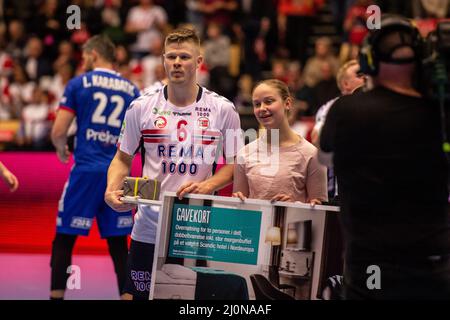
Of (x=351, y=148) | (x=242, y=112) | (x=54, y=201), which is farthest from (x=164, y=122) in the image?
(x=242, y=112)

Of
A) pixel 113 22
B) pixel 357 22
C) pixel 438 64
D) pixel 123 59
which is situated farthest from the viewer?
pixel 113 22

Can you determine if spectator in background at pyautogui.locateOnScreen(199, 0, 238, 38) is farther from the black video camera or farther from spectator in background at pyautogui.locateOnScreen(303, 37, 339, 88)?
the black video camera

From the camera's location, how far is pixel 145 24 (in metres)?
16.1

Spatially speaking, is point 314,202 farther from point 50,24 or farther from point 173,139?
point 50,24

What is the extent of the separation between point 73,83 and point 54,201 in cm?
390

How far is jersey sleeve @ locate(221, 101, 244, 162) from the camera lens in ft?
18.8

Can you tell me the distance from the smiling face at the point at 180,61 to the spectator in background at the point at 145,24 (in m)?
10.4

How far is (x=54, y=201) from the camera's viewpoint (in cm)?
1128

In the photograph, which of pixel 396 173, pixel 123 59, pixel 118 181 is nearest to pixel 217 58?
pixel 123 59

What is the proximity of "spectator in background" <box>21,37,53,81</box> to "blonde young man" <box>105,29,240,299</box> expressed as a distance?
34.2 feet

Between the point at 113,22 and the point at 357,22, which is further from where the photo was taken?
the point at 113,22

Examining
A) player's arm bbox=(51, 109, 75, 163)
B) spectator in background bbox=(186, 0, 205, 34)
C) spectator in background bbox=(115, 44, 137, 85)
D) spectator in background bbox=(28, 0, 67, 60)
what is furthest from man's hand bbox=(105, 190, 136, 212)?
spectator in background bbox=(28, 0, 67, 60)

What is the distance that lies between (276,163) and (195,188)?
64 centimetres

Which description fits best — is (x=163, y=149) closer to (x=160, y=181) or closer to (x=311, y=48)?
(x=160, y=181)
